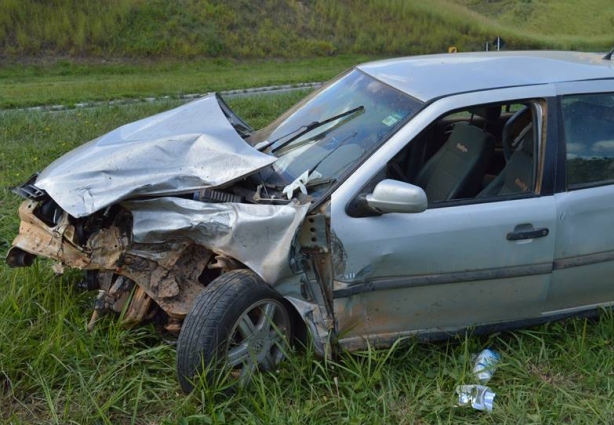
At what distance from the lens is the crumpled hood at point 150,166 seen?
3.21m

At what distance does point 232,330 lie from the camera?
3020 millimetres

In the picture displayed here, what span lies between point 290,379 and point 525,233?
133 centimetres

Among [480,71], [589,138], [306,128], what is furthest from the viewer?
[306,128]

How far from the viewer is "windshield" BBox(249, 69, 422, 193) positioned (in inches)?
134

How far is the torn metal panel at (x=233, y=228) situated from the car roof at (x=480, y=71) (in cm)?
100

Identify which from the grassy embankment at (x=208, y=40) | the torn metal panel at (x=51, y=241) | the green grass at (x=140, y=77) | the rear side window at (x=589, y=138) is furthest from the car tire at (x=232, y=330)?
the grassy embankment at (x=208, y=40)

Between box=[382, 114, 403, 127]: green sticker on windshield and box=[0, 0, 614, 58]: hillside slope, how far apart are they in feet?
63.5

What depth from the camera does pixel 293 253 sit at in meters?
3.11

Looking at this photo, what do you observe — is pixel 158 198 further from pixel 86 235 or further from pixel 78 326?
pixel 78 326

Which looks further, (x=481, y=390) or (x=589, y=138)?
(x=589, y=138)

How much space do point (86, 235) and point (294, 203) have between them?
105cm

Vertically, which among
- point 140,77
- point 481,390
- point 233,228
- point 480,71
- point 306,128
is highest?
point 480,71

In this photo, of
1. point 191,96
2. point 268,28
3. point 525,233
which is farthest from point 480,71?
point 268,28

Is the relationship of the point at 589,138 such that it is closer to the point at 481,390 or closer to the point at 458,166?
the point at 458,166
